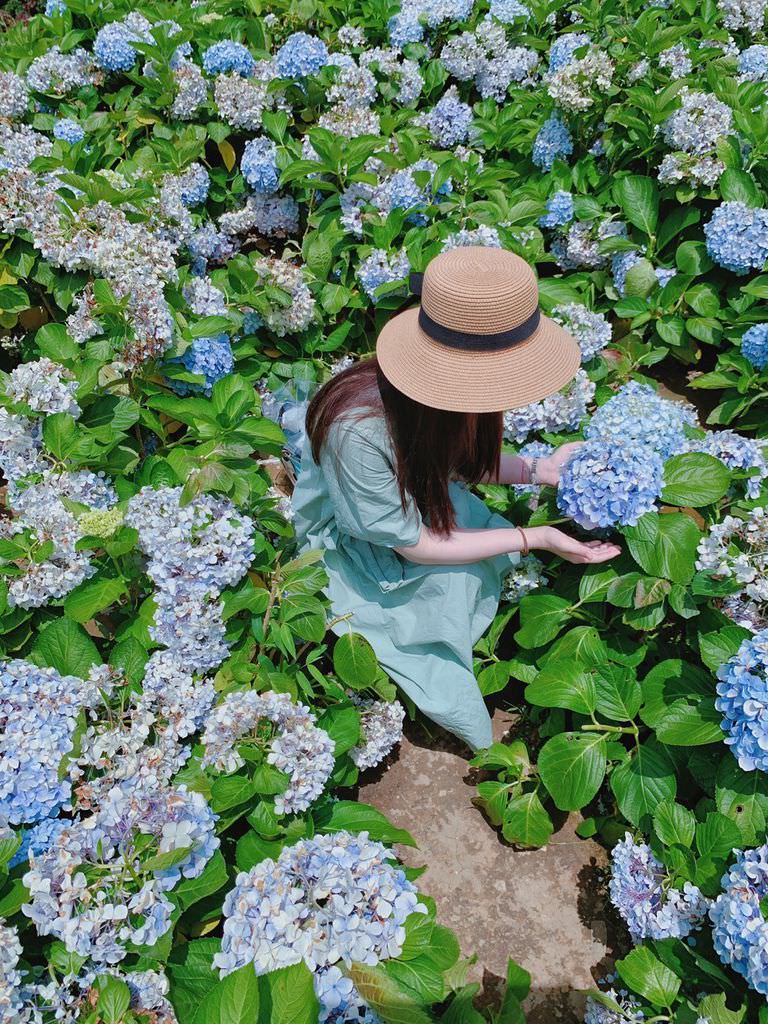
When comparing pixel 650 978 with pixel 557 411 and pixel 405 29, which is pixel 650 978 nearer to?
pixel 557 411

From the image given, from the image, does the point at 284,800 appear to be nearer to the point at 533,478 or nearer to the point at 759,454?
the point at 533,478

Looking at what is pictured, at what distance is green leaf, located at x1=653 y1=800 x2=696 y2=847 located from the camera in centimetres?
192

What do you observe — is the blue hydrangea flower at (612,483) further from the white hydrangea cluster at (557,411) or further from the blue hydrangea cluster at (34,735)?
the blue hydrangea cluster at (34,735)

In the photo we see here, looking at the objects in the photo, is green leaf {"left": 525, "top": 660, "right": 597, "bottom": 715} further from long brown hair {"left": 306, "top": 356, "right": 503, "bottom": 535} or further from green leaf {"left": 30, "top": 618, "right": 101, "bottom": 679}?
green leaf {"left": 30, "top": 618, "right": 101, "bottom": 679}

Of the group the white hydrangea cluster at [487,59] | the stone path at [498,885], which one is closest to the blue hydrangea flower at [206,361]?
the stone path at [498,885]

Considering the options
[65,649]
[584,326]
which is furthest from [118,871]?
[584,326]

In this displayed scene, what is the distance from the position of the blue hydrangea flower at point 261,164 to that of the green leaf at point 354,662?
8.22 feet

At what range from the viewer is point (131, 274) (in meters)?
2.58

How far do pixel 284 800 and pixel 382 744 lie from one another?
2.08 feet

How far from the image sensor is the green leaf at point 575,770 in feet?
7.06

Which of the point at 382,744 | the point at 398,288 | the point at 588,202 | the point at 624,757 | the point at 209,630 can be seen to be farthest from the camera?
the point at 588,202

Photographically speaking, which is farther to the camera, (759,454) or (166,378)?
(166,378)

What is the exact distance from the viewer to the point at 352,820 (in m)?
2.09

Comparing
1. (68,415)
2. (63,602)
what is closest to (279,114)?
(68,415)
